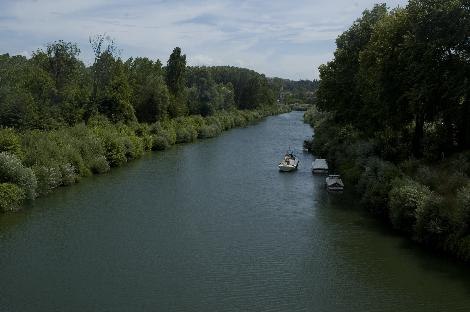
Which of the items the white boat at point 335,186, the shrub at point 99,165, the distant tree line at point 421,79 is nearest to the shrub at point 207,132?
the shrub at point 99,165

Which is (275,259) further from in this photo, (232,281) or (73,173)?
(73,173)

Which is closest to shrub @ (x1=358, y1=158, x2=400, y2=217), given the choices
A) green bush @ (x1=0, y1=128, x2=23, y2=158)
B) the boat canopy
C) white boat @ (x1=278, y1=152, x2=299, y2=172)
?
the boat canopy

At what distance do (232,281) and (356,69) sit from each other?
3532 centimetres

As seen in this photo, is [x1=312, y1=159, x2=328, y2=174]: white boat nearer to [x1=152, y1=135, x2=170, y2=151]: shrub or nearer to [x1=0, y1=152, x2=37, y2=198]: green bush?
[x1=152, y1=135, x2=170, y2=151]: shrub

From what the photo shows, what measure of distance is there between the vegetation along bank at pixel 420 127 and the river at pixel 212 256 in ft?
5.20

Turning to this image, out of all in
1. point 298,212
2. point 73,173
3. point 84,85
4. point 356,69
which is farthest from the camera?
point 84,85

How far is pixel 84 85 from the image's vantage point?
7119 centimetres

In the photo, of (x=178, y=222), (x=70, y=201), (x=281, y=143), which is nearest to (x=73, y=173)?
(x=70, y=201)

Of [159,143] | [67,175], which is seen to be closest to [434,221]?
[67,175]

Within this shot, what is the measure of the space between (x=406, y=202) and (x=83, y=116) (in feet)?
159

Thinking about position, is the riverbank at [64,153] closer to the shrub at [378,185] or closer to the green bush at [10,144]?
the green bush at [10,144]

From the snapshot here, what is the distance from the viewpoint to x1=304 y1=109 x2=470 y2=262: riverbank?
23312 millimetres

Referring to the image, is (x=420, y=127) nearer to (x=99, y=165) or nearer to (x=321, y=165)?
(x=321, y=165)

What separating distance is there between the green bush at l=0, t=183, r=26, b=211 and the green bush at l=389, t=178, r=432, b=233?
23767 millimetres
